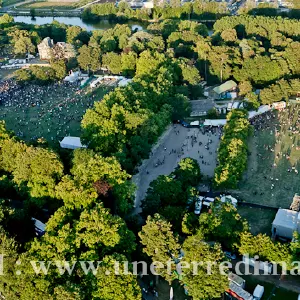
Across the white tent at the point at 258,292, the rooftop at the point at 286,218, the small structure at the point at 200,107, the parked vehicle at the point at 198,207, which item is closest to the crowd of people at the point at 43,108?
the small structure at the point at 200,107

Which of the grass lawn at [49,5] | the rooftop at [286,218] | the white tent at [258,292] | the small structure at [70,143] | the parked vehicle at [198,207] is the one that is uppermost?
the grass lawn at [49,5]

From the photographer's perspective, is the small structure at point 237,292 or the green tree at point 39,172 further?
the green tree at point 39,172

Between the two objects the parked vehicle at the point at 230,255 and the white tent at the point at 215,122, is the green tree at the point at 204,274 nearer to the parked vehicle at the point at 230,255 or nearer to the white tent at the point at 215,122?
the parked vehicle at the point at 230,255

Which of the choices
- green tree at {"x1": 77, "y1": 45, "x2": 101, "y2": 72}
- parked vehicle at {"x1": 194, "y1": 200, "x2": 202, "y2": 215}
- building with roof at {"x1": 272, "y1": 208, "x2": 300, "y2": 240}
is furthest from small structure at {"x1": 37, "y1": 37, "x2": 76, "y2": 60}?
building with roof at {"x1": 272, "y1": 208, "x2": 300, "y2": 240}

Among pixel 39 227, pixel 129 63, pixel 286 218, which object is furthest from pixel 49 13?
pixel 286 218

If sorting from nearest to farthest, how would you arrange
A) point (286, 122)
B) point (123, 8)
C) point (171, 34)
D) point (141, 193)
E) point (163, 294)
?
point (163, 294) < point (141, 193) < point (286, 122) < point (171, 34) < point (123, 8)

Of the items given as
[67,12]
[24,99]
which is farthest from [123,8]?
[24,99]

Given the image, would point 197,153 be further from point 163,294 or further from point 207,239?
point 163,294
